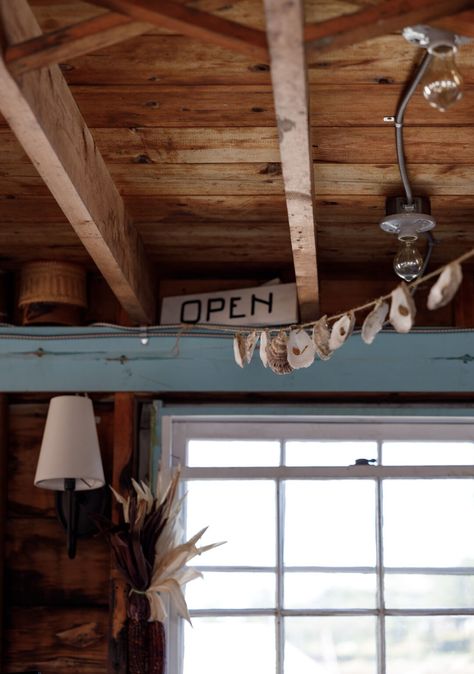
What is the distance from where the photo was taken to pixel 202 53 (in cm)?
229

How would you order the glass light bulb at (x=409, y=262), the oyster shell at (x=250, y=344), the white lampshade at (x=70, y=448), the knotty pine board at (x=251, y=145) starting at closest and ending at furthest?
the knotty pine board at (x=251, y=145)
the oyster shell at (x=250, y=344)
the glass light bulb at (x=409, y=262)
the white lampshade at (x=70, y=448)

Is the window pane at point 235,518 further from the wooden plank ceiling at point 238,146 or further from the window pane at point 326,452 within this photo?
the wooden plank ceiling at point 238,146

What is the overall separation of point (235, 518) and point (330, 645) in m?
0.58

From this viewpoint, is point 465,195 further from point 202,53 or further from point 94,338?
point 94,338

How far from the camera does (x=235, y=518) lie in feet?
12.4

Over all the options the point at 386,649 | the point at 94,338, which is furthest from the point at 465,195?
the point at 386,649

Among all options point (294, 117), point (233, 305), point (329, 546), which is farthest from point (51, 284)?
point (294, 117)

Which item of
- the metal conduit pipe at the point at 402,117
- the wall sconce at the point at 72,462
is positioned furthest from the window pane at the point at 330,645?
the metal conduit pipe at the point at 402,117

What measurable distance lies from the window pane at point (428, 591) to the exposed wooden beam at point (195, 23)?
8.03 ft

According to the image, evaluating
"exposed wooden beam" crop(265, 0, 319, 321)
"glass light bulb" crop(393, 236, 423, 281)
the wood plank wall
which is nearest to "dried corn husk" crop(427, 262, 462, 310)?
"exposed wooden beam" crop(265, 0, 319, 321)

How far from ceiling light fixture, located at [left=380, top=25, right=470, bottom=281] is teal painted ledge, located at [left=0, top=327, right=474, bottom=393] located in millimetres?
478

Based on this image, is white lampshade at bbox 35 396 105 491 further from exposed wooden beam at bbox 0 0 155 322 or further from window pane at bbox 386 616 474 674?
window pane at bbox 386 616 474 674

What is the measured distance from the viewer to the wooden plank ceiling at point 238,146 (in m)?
2.16

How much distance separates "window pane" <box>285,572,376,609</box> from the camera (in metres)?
3.69
